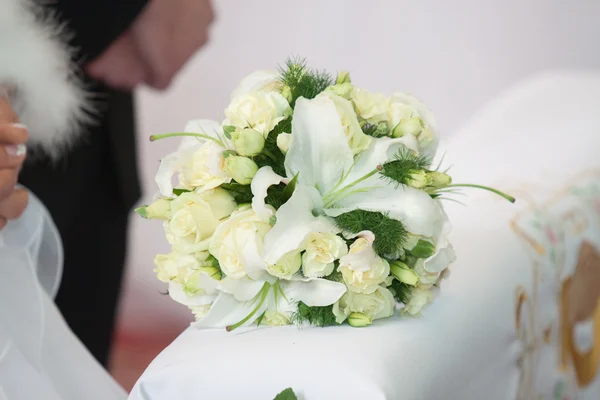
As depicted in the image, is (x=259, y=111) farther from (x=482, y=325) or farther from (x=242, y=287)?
(x=482, y=325)

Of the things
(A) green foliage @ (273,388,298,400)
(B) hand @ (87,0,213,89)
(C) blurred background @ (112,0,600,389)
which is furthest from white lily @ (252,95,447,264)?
(C) blurred background @ (112,0,600,389)

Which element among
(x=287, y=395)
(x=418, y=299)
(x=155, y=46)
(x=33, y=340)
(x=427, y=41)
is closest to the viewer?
(x=287, y=395)

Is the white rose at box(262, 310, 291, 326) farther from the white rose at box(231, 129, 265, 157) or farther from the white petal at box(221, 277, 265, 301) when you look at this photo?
the white rose at box(231, 129, 265, 157)

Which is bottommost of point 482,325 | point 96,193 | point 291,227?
point 96,193

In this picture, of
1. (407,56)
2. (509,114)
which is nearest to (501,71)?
(407,56)

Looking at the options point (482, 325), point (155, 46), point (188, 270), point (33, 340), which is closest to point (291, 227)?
point (188, 270)

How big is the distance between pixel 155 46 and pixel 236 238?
0.58 meters

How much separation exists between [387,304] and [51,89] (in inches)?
20.6

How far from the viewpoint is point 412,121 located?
2.09 feet

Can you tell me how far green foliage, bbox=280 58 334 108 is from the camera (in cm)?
64

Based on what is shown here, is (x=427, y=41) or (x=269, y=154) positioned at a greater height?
(x=269, y=154)

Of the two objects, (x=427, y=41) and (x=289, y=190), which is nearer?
(x=289, y=190)

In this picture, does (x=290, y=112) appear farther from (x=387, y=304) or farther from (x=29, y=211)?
(x=29, y=211)

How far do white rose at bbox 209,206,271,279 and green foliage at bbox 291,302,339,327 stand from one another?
2.5 inches
